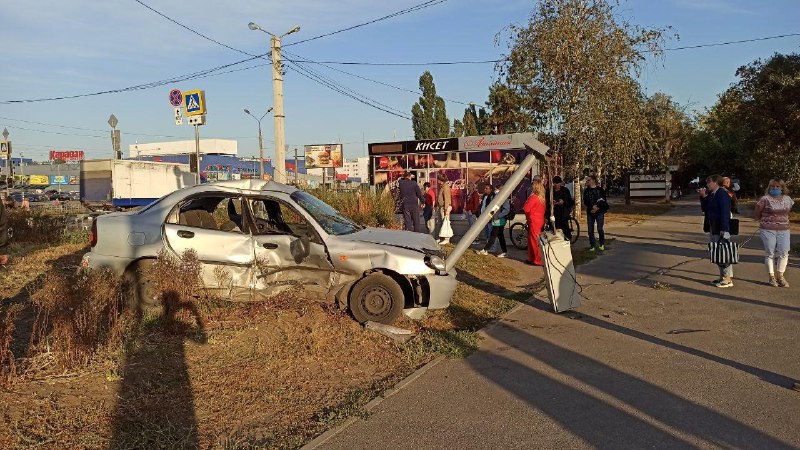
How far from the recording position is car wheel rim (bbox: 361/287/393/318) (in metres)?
7.20

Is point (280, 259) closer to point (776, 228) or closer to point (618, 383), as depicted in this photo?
point (618, 383)

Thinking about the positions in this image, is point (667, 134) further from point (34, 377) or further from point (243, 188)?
point (34, 377)

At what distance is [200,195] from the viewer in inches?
304

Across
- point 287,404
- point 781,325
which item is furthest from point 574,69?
point 287,404

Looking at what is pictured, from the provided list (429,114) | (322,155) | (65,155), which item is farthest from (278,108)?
(65,155)

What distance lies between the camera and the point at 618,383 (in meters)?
5.38

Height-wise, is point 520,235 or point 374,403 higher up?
point 520,235

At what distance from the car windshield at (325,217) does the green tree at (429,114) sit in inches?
1706

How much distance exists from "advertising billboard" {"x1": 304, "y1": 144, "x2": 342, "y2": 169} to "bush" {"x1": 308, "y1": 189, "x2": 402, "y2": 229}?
80.5 ft

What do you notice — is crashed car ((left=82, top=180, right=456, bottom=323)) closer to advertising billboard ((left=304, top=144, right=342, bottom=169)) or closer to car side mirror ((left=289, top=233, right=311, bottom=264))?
car side mirror ((left=289, top=233, right=311, bottom=264))

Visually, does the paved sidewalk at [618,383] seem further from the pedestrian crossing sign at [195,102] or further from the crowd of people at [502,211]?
the pedestrian crossing sign at [195,102]

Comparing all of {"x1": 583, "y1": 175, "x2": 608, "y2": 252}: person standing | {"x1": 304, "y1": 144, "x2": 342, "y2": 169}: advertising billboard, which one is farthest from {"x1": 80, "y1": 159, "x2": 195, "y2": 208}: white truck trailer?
{"x1": 583, "y1": 175, "x2": 608, "y2": 252}: person standing

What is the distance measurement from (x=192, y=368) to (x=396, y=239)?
3.01 metres

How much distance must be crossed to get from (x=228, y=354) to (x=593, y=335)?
391 centimetres
